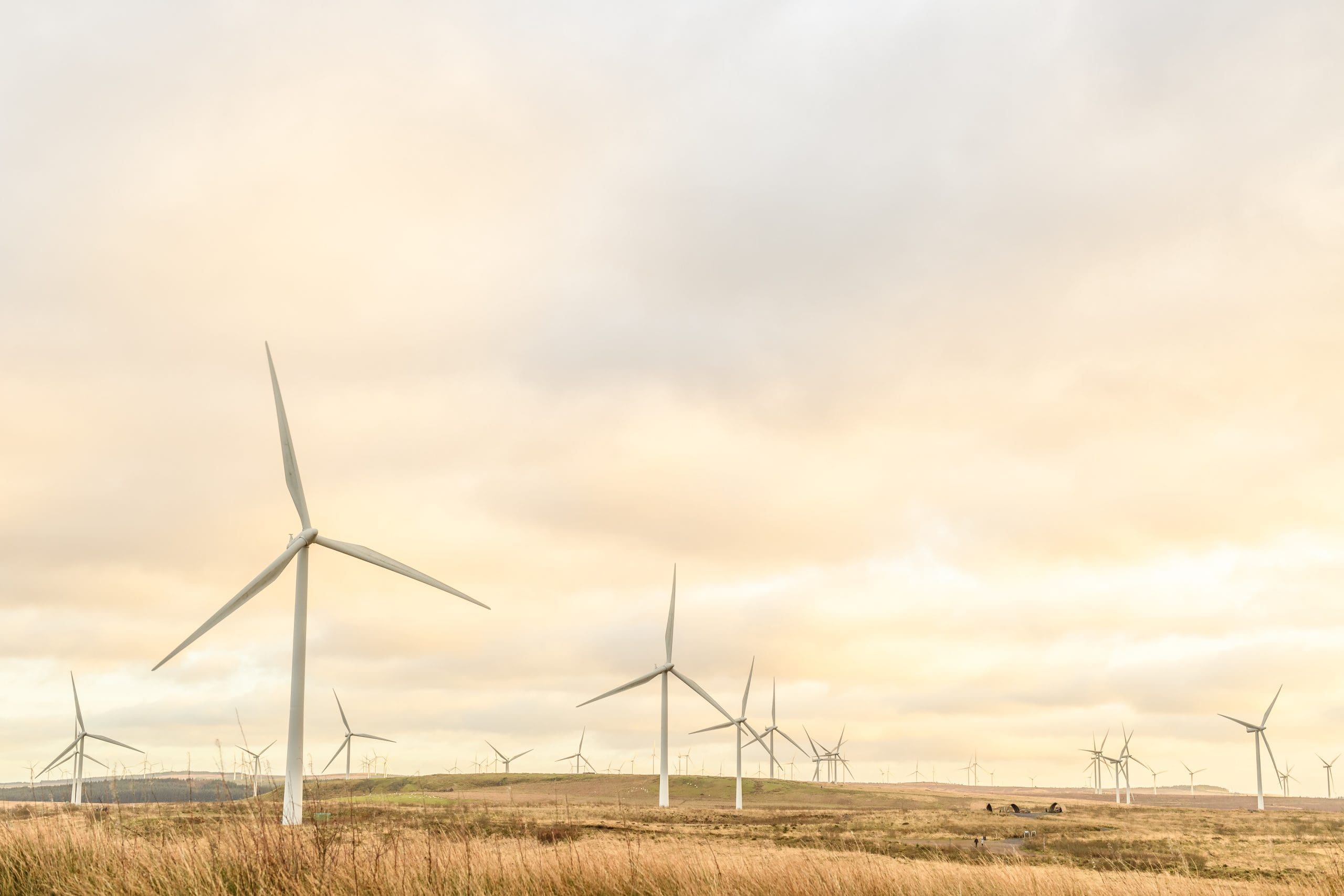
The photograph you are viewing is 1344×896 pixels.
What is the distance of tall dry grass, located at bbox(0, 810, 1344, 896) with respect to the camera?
1538cm

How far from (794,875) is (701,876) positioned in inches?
77.6

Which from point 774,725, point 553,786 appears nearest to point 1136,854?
point 774,725

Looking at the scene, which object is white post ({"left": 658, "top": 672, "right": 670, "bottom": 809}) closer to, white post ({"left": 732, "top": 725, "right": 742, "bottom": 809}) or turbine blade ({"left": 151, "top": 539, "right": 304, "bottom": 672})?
white post ({"left": 732, "top": 725, "right": 742, "bottom": 809})

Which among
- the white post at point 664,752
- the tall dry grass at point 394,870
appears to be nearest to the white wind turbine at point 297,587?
the tall dry grass at point 394,870

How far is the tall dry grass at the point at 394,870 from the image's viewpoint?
15.4 metres

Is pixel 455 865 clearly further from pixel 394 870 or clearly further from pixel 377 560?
pixel 377 560

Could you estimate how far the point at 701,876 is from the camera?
60.3ft

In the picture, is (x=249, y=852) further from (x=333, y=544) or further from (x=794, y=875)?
(x=333, y=544)

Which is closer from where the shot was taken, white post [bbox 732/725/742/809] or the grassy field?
the grassy field

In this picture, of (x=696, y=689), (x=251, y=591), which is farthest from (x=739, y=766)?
(x=251, y=591)

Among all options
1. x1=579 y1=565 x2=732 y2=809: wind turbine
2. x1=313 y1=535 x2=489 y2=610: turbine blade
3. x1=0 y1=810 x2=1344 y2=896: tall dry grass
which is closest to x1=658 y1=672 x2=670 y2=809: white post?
x1=579 y1=565 x2=732 y2=809: wind turbine

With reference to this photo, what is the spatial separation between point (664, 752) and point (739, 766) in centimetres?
1799

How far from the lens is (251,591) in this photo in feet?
172

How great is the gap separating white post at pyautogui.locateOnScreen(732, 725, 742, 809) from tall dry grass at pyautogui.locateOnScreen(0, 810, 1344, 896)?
9608cm
